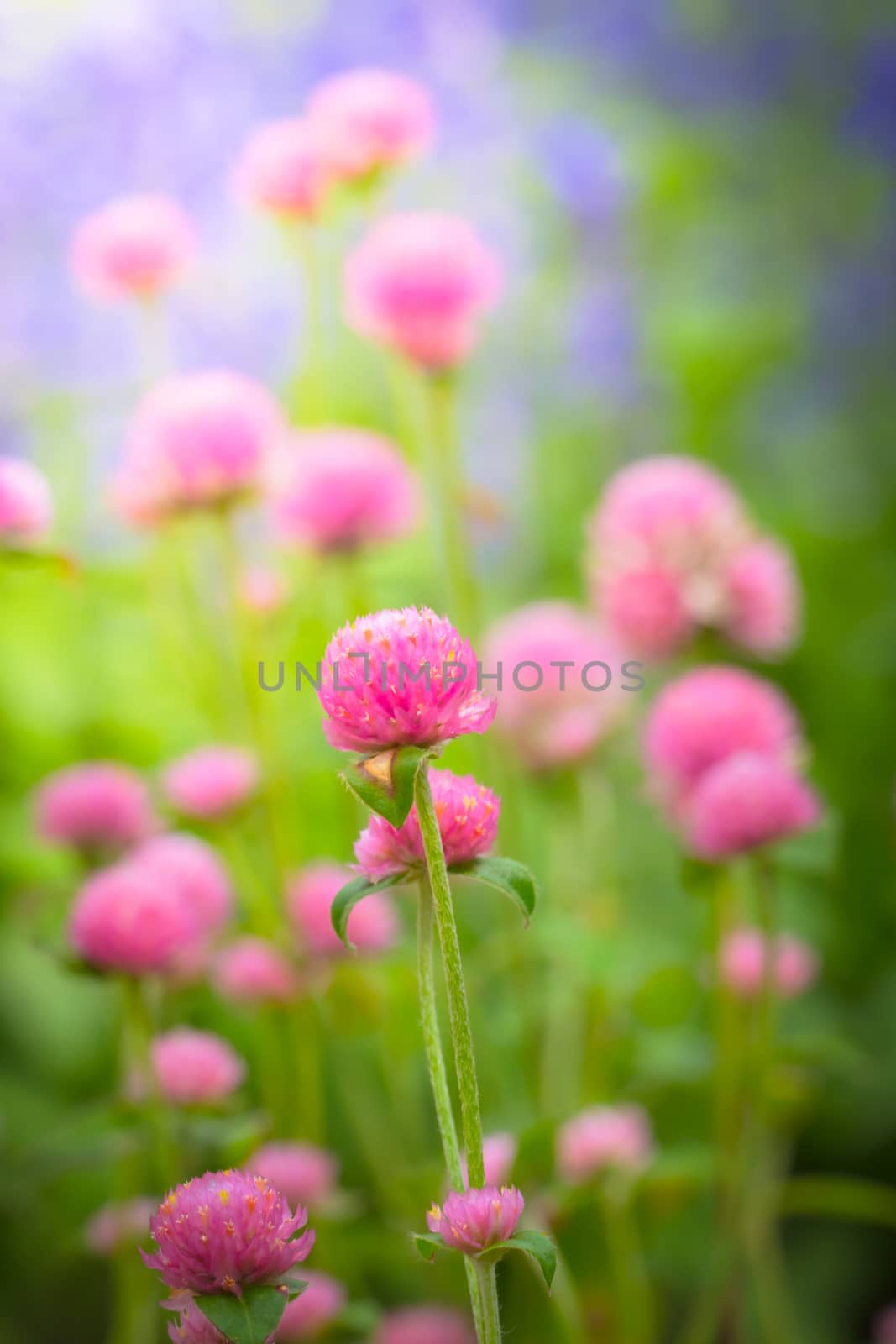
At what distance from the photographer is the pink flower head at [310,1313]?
35 cm

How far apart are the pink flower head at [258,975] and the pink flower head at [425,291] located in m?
0.28

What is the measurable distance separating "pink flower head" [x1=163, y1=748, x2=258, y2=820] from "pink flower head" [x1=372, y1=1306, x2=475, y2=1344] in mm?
211

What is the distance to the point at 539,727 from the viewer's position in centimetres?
61

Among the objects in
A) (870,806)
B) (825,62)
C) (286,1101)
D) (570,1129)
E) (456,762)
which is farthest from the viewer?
(825,62)

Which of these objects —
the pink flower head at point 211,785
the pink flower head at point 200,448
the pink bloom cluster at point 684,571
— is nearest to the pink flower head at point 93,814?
the pink flower head at point 211,785

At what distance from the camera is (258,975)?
526mm

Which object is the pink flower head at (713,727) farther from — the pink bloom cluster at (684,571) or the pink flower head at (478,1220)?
the pink flower head at (478,1220)

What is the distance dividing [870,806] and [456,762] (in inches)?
14.1

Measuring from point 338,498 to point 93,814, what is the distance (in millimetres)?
180

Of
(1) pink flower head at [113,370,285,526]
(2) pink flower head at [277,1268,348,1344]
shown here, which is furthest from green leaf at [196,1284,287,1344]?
(1) pink flower head at [113,370,285,526]

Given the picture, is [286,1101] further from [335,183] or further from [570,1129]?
[335,183]

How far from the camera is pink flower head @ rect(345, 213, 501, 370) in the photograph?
568 mm

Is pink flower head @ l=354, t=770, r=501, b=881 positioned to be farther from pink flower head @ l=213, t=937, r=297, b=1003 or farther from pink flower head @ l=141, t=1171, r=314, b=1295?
pink flower head @ l=213, t=937, r=297, b=1003

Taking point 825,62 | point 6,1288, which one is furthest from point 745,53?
point 6,1288
